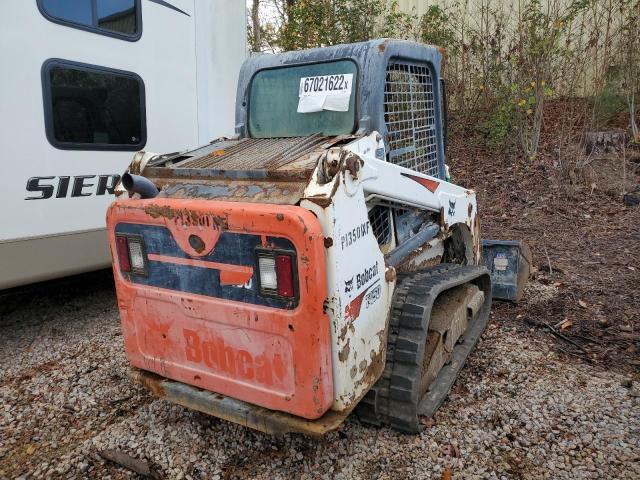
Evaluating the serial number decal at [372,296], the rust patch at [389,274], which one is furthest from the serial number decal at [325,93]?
the serial number decal at [372,296]

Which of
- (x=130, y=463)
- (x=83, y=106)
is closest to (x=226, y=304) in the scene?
(x=130, y=463)

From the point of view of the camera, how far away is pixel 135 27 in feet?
14.4

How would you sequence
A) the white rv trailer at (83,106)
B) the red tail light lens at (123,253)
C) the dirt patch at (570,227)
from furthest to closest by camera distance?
1. the dirt patch at (570,227)
2. the white rv trailer at (83,106)
3. the red tail light lens at (123,253)

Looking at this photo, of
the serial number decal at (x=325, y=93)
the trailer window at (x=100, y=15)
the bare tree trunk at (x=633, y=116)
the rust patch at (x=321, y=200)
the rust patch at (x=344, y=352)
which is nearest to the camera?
the rust patch at (x=321, y=200)

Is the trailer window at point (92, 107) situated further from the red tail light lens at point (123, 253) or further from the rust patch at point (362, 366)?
the rust patch at point (362, 366)

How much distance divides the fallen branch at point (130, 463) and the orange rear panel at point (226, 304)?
457 millimetres

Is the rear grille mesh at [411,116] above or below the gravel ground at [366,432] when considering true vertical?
above

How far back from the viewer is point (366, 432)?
8.98 ft

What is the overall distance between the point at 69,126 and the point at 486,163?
6947 mm

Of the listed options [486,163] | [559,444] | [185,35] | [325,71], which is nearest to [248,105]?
[325,71]

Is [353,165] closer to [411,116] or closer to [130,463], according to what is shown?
[411,116]

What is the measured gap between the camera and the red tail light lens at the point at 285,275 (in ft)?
6.86

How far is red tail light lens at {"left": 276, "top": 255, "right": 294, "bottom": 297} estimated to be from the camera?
209 cm

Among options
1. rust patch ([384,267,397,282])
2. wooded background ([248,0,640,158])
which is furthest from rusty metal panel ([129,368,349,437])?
wooded background ([248,0,640,158])
